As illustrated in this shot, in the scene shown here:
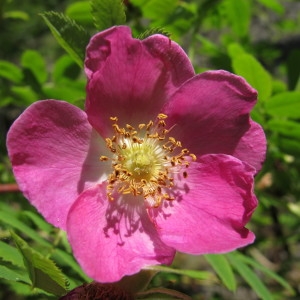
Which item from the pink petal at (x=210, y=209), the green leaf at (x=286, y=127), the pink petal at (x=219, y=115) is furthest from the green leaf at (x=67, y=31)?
the green leaf at (x=286, y=127)

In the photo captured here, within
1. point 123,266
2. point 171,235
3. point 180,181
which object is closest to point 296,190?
point 180,181

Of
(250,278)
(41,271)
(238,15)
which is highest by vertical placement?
(41,271)

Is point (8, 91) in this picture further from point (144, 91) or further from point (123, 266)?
point (123, 266)

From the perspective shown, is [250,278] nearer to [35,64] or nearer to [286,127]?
[286,127]

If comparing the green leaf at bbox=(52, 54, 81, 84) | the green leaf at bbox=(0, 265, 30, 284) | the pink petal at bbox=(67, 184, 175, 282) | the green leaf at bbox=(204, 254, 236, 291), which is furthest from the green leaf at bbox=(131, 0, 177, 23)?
the green leaf at bbox=(0, 265, 30, 284)

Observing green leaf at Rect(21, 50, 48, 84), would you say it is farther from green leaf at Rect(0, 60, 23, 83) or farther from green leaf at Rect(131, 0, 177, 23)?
green leaf at Rect(131, 0, 177, 23)

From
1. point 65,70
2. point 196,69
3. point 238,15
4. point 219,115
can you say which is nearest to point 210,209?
point 219,115
